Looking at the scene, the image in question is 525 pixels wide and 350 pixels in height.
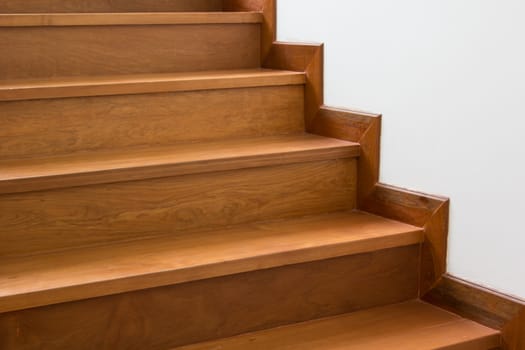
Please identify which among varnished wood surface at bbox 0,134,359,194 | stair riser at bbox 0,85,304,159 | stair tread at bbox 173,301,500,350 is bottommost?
stair tread at bbox 173,301,500,350

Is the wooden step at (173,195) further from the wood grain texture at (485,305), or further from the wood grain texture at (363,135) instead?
the wood grain texture at (485,305)

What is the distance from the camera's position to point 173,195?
1469mm

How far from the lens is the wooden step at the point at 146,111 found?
151 centimetres

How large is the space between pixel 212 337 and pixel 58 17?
894 mm

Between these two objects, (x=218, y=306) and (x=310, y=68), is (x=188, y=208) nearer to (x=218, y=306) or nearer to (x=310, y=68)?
(x=218, y=306)

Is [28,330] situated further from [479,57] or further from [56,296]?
[479,57]

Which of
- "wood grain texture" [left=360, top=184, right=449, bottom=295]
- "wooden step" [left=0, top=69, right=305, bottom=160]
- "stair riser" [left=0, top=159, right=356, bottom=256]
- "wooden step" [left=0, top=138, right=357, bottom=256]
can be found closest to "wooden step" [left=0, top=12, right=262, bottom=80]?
"wooden step" [left=0, top=69, right=305, bottom=160]

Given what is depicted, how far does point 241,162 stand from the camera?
4.97 feet

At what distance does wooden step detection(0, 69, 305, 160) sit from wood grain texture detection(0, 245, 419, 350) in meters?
0.45

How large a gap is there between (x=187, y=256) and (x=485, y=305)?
1.91 ft

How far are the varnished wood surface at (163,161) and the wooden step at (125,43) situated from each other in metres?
0.33

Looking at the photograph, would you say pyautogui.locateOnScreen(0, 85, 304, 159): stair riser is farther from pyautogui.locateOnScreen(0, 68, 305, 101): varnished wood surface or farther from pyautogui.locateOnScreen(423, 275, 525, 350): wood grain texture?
pyautogui.locateOnScreen(423, 275, 525, 350): wood grain texture

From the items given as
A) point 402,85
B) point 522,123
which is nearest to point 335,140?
point 402,85

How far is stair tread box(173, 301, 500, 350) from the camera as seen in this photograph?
1.30 meters
